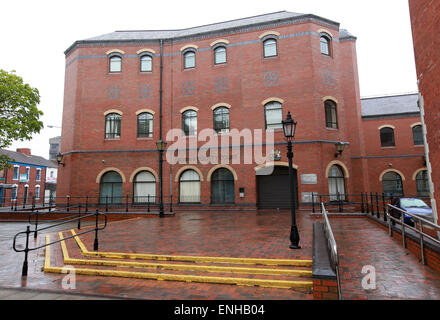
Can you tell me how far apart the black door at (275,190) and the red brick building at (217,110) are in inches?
2.5

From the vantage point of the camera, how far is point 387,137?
22594 millimetres

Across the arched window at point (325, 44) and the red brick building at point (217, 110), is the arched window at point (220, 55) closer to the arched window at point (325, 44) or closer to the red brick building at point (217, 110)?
the red brick building at point (217, 110)

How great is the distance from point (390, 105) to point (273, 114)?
14.6 meters

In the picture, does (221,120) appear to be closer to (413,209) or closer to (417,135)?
(413,209)

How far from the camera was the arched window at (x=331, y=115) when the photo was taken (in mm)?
16625

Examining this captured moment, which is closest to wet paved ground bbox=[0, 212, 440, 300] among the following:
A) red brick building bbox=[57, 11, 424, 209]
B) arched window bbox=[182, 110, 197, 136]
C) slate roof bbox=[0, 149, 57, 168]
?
red brick building bbox=[57, 11, 424, 209]

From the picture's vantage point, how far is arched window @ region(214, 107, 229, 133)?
57.1 ft

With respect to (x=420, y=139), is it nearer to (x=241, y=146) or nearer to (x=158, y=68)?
(x=241, y=146)

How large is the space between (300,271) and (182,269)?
2376 millimetres

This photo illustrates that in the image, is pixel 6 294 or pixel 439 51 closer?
pixel 6 294

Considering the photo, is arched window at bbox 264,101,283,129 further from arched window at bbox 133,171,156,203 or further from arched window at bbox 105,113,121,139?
arched window at bbox 105,113,121,139

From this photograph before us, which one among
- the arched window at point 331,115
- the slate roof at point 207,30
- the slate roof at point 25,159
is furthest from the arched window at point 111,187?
the slate roof at point 25,159

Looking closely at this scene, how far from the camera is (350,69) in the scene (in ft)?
67.1
